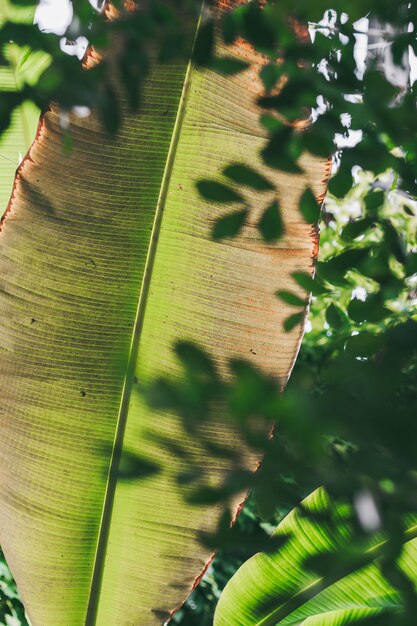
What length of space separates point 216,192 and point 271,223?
0.06m

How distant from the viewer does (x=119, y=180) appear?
1110mm

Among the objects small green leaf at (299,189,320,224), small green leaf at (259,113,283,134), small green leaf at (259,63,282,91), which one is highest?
small green leaf at (259,63,282,91)

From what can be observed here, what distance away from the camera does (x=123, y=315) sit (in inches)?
45.3

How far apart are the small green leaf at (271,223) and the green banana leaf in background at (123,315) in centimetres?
51

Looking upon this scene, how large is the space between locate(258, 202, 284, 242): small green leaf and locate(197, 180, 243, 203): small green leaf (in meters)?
0.03

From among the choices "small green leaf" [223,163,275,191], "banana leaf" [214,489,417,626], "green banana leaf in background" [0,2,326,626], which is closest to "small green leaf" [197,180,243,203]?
"small green leaf" [223,163,275,191]

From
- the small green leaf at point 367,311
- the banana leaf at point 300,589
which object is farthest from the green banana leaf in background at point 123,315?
the small green leaf at point 367,311

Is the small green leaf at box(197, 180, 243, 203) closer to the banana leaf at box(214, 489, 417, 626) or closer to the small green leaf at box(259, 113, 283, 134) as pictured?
the small green leaf at box(259, 113, 283, 134)

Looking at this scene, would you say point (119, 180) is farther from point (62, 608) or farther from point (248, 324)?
point (62, 608)

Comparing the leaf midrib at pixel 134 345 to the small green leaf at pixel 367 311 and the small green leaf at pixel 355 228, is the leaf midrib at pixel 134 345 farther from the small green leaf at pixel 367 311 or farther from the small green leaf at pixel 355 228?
the small green leaf at pixel 367 311

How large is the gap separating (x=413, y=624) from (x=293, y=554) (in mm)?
902

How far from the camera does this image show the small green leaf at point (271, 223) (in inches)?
22.1

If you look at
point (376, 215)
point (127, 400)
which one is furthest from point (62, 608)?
point (376, 215)

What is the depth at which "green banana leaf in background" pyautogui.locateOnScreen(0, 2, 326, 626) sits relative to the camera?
111 centimetres
